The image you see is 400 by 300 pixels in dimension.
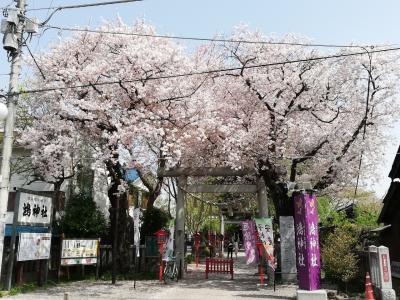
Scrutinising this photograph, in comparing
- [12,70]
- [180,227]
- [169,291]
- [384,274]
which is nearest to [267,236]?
[169,291]

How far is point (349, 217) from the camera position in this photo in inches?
1094

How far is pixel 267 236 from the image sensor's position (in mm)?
16594

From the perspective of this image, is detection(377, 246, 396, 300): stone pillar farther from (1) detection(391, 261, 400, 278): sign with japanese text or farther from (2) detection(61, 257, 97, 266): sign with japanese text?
(2) detection(61, 257, 97, 266): sign with japanese text

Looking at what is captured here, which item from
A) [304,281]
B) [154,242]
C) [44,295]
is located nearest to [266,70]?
[304,281]

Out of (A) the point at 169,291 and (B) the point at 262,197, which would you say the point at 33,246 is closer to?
(A) the point at 169,291

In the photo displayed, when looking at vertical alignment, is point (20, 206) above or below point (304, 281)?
above

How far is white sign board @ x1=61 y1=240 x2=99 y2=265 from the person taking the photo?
17.2 m

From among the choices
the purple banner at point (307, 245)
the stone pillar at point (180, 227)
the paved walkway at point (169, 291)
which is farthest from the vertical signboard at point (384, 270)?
the stone pillar at point (180, 227)

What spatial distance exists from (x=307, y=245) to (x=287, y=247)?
186 inches

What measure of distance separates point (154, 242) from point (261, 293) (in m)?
8.55

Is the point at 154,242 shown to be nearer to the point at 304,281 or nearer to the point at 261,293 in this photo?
the point at 261,293

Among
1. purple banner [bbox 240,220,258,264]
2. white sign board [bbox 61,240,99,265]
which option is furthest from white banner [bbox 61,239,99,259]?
purple banner [bbox 240,220,258,264]

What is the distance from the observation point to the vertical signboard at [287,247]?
1756 centimetres

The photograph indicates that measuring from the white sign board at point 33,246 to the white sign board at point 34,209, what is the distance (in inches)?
20.1
